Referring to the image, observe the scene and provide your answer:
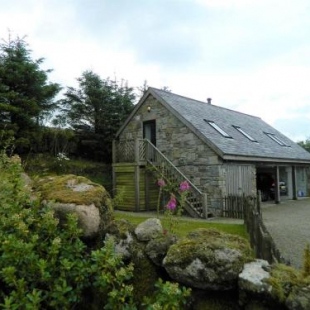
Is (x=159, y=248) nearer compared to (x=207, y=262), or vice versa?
(x=207, y=262)

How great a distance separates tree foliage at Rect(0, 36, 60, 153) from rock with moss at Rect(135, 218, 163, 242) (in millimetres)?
11477

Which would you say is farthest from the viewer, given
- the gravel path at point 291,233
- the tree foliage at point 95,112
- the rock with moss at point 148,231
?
the tree foliage at point 95,112

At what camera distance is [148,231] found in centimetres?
352

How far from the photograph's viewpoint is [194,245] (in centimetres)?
Answer: 285

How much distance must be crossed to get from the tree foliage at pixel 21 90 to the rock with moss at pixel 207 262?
12311 millimetres

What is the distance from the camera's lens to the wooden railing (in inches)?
493

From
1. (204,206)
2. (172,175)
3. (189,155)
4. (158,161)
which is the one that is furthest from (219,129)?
(204,206)

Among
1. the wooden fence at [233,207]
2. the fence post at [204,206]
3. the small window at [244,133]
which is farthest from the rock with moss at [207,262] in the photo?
the small window at [244,133]

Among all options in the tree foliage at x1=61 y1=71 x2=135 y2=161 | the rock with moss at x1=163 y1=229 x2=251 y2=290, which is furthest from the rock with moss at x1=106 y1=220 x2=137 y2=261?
the tree foliage at x1=61 y1=71 x2=135 y2=161

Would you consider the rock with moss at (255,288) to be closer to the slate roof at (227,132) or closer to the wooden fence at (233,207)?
the wooden fence at (233,207)

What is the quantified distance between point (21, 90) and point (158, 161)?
7.12 m

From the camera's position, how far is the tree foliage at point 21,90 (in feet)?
45.5

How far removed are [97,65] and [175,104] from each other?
8208 mm

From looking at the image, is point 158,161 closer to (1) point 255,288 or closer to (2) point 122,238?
(2) point 122,238
